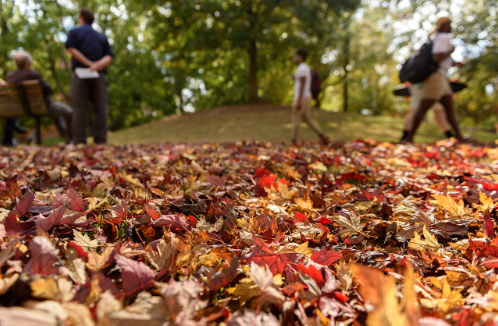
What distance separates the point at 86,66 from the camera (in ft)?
17.3

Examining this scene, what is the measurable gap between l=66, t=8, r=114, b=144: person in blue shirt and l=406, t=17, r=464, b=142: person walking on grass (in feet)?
19.4

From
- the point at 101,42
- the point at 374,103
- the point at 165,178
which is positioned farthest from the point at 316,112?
the point at 374,103

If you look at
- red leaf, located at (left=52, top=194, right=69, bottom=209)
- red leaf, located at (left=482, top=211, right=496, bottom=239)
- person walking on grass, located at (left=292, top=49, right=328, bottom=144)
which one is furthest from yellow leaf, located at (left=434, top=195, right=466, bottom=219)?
person walking on grass, located at (left=292, top=49, right=328, bottom=144)

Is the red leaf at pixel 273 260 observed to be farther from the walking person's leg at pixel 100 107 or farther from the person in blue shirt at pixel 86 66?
the walking person's leg at pixel 100 107

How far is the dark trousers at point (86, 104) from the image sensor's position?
5.32 m

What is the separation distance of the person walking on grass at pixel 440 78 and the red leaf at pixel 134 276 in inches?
236

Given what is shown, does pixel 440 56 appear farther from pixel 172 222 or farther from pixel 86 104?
pixel 86 104

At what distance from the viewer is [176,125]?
12141mm

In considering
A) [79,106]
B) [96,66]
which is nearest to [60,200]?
[96,66]

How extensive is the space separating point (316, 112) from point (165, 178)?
12.0 metres

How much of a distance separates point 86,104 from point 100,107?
0.24m

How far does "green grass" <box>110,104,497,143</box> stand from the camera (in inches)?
342

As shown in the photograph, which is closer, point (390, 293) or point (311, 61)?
point (390, 293)

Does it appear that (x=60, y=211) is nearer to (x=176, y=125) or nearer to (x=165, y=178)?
(x=165, y=178)
